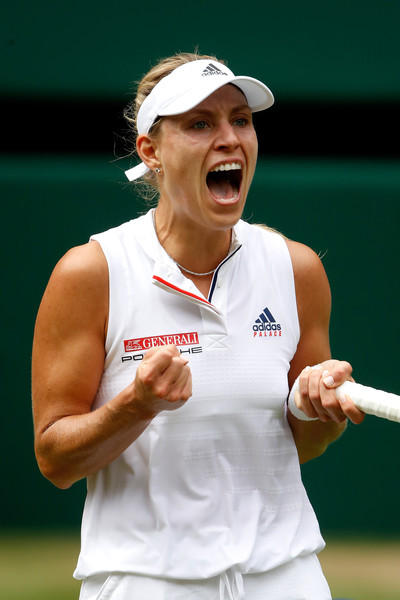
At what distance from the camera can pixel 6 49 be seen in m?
4.73

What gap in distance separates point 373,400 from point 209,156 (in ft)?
2.05

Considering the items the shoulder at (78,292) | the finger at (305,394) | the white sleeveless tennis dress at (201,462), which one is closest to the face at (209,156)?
the white sleeveless tennis dress at (201,462)

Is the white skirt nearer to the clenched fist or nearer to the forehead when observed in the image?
the clenched fist

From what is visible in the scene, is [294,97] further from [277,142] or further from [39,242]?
[39,242]

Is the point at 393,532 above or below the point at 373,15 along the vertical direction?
below

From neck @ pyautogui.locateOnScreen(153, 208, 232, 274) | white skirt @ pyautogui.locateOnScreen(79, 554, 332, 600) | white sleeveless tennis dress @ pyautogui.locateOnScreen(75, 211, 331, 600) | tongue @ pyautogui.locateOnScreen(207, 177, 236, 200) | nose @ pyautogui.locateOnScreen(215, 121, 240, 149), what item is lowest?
white skirt @ pyautogui.locateOnScreen(79, 554, 332, 600)

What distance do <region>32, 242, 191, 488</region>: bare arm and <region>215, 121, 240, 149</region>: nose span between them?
0.33 meters

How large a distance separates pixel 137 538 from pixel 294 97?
10.7ft

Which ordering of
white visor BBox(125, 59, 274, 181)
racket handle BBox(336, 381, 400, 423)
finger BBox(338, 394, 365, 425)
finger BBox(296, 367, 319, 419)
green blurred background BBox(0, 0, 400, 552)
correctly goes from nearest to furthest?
racket handle BBox(336, 381, 400, 423) < finger BBox(338, 394, 365, 425) < finger BBox(296, 367, 319, 419) < white visor BBox(125, 59, 274, 181) < green blurred background BBox(0, 0, 400, 552)

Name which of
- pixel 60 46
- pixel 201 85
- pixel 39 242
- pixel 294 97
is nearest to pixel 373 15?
pixel 294 97

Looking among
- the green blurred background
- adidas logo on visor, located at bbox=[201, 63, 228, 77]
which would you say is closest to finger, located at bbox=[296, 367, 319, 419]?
adidas logo on visor, located at bbox=[201, 63, 228, 77]

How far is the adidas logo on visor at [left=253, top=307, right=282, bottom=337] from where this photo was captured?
2.13 meters

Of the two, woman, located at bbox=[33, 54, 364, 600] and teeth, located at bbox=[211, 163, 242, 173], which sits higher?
teeth, located at bbox=[211, 163, 242, 173]

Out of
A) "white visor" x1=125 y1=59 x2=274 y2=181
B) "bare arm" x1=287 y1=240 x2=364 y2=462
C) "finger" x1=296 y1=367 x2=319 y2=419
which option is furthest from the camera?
"bare arm" x1=287 y1=240 x2=364 y2=462
